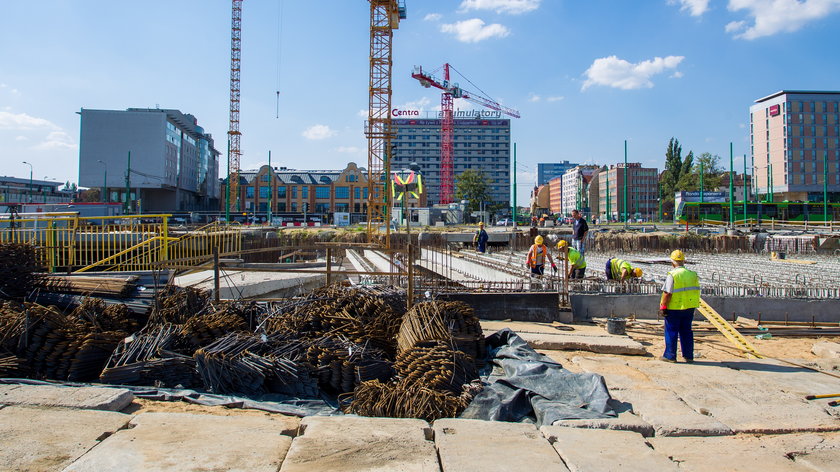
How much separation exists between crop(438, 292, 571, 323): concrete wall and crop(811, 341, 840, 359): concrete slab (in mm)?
3620

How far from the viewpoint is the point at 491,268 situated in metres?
13.2

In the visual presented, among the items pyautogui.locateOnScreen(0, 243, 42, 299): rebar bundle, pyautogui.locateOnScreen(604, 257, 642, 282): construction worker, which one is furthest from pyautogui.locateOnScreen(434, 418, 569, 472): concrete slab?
pyautogui.locateOnScreen(604, 257, 642, 282): construction worker

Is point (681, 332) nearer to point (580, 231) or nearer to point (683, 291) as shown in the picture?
point (683, 291)

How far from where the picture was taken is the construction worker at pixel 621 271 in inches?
408

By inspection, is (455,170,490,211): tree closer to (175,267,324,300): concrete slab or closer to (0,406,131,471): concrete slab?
(175,267,324,300): concrete slab

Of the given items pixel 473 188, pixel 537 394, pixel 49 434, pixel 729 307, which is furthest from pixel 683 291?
pixel 473 188

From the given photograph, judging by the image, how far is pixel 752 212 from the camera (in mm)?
40844

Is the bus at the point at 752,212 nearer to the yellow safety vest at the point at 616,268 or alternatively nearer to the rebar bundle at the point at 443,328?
the yellow safety vest at the point at 616,268

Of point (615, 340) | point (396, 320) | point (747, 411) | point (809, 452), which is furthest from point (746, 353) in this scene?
point (396, 320)

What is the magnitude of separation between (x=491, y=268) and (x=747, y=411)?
8.77 meters

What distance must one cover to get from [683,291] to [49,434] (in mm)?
6320

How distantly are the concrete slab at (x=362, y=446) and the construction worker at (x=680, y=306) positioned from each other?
3.83m

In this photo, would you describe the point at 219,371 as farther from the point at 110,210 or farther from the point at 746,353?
the point at 110,210

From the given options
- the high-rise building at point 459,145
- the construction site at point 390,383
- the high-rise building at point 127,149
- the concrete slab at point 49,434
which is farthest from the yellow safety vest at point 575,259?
the high-rise building at point 459,145
